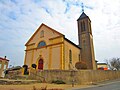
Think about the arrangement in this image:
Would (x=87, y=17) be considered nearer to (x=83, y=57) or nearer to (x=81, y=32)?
(x=81, y=32)

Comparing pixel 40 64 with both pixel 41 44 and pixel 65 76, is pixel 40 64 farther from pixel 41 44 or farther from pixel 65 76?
pixel 65 76

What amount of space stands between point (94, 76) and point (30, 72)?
1072 cm

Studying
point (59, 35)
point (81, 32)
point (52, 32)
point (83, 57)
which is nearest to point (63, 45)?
point (59, 35)

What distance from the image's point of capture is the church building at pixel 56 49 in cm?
2246

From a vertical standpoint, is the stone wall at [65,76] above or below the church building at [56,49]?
below

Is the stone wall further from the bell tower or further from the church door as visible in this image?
the bell tower

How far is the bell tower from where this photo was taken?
2869cm

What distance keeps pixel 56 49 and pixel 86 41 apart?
1071cm

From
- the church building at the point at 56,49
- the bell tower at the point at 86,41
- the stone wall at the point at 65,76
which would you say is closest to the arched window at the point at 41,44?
the church building at the point at 56,49

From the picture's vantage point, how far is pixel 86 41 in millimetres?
30547

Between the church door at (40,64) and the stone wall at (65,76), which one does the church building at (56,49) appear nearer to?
the church door at (40,64)

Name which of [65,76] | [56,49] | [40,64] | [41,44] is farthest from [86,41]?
[65,76]

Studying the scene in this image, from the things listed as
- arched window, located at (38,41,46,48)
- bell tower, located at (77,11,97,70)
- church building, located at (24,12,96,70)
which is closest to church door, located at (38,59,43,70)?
church building, located at (24,12,96,70)

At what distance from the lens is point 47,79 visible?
58.6ft
